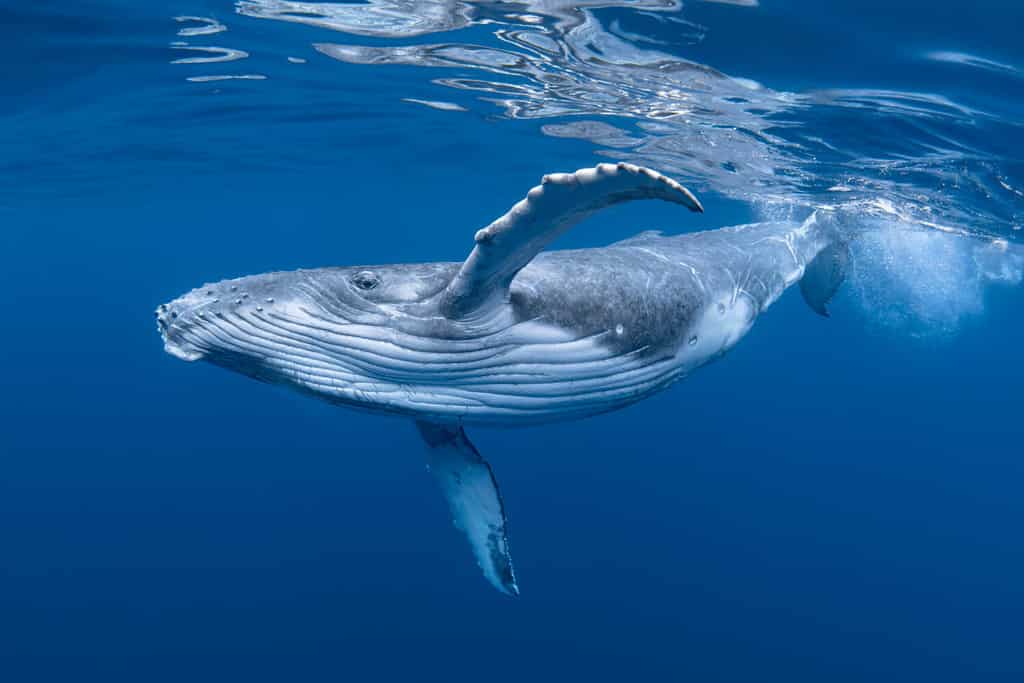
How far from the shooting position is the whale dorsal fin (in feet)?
9.87

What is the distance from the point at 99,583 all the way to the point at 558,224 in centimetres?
2122

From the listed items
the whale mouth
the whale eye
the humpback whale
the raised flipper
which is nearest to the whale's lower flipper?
the humpback whale

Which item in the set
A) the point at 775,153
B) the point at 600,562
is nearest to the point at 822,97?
the point at 775,153

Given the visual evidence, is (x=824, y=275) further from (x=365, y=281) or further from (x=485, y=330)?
(x=365, y=281)

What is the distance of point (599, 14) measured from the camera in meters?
9.47

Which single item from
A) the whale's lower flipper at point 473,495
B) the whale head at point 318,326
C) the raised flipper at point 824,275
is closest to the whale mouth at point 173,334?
the whale head at point 318,326

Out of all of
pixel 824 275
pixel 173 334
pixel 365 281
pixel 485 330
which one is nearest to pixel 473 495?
pixel 485 330

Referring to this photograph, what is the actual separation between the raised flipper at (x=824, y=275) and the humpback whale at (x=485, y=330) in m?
5.13

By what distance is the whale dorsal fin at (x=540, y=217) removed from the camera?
9.87 ft

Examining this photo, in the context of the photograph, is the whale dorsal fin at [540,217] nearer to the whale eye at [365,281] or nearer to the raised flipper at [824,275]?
the whale eye at [365,281]

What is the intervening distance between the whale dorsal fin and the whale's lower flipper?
4.75 feet

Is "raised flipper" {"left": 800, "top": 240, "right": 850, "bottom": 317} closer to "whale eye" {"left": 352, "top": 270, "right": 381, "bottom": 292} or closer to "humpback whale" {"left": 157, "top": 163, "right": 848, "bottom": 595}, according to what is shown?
"humpback whale" {"left": 157, "top": 163, "right": 848, "bottom": 595}

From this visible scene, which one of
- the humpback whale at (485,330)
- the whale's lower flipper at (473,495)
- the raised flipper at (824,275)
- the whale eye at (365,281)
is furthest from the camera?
the raised flipper at (824,275)

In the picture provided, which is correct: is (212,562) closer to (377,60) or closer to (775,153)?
(377,60)
